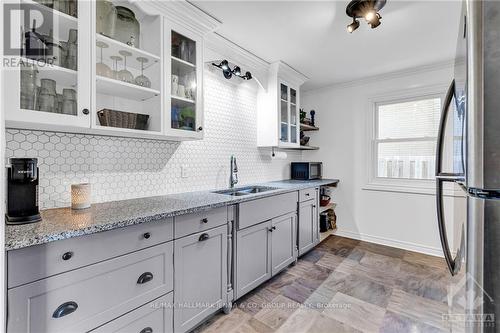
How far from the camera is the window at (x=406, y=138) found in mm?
3113

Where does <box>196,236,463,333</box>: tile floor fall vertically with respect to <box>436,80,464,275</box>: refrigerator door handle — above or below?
below

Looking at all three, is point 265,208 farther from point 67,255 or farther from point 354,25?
point 354,25

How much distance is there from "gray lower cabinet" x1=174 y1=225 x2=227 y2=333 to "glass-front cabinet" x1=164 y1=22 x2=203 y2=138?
83 centimetres

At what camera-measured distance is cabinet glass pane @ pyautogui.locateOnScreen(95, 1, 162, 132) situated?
1482 mm

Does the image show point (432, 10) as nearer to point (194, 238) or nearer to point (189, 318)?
point (194, 238)

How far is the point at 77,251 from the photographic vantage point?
3.49 ft

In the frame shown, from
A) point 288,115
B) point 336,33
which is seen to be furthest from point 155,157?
point 336,33

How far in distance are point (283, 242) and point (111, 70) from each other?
213 cm

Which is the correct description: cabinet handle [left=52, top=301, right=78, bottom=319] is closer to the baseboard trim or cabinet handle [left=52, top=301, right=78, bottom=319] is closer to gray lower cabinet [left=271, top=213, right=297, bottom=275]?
gray lower cabinet [left=271, top=213, right=297, bottom=275]

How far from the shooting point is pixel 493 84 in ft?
1.97

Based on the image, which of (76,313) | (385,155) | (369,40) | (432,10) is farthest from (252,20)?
(385,155)

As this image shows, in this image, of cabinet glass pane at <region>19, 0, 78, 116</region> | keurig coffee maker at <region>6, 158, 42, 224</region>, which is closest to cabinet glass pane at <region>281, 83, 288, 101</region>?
cabinet glass pane at <region>19, 0, 78, 116</region>

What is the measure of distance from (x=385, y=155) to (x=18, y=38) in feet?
12.9

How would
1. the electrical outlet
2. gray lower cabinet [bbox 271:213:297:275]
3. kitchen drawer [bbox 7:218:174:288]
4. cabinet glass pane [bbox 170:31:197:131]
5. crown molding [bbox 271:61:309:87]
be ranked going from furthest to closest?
crown molding [bbox 271:61:309:87], gray lower cabinet [bbox 271:213:297:275], the electrical outlet, cabinet glass pane [bbox 170:31:197:131], kitchen drawer [bbox 7:218:174:288]
